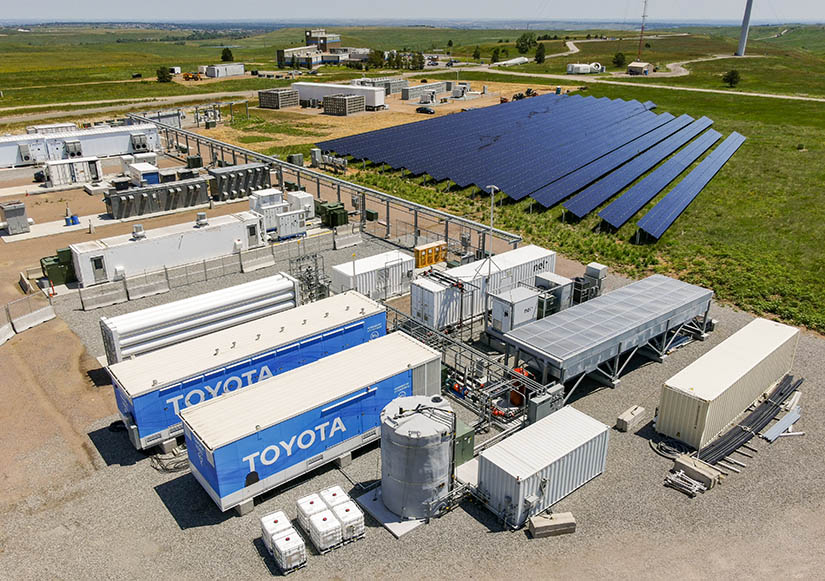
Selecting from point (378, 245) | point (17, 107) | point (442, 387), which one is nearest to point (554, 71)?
point (17, 107)

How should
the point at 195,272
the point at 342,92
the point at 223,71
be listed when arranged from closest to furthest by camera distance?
the point at 195,272
the point at 342,92
the point at 223,71

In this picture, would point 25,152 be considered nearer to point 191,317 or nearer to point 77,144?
point 77,144

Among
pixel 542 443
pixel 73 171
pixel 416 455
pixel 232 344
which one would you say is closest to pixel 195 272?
pixel 232 344

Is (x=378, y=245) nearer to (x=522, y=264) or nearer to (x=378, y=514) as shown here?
(x=522, y=264)

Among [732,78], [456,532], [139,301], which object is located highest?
[732,78]

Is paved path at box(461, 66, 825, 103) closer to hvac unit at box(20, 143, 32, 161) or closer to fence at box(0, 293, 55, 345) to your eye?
hvac unit at box(20, 143, 32, 161)

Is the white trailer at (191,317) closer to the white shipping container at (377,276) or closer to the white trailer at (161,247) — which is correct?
the white shipping container at (377,276)

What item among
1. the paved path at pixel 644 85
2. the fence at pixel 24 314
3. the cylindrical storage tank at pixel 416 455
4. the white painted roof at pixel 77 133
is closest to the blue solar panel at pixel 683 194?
the cylindrical storage tank at pixel 416 455
